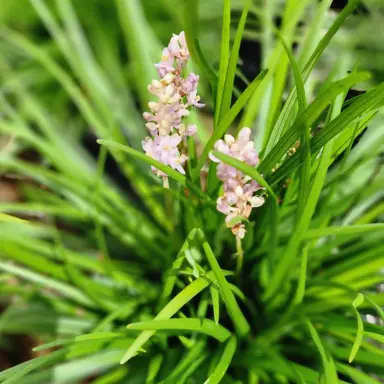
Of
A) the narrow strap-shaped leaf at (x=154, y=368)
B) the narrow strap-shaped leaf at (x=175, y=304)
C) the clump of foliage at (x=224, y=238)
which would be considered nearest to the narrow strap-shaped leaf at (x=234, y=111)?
the clump of foliage at (x=224, y=238)

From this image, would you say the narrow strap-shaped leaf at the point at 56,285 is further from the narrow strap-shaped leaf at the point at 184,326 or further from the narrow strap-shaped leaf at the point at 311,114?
the narrow strap-shaped leaf at the point at 311,114

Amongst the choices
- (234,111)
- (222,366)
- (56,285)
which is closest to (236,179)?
(234,111)

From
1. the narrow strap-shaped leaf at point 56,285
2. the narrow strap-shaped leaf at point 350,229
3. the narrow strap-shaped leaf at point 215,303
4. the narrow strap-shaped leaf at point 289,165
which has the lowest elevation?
the narrow strap-shaped leaf at point 56,285

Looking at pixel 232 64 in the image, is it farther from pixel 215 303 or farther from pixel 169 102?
pixel 215 303

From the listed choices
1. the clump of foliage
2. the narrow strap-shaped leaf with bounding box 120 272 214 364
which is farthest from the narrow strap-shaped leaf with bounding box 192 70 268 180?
the narrow strap-shaped leaf with bounding box 120 272 214 364

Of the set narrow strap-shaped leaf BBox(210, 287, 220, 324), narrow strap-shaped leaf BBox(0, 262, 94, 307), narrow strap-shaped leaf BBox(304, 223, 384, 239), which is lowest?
narrow strap-shaped leaf BBox(0, 262, 94, 307)

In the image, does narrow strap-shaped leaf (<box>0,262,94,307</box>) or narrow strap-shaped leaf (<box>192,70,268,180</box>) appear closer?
narrow strap-shaped leaf (<box>192,70,268,180</box>)

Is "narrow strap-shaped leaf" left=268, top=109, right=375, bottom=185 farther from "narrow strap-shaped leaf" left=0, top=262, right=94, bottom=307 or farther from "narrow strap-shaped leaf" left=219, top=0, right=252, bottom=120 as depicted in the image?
"narrow strap-shaped leaf" left=0, top=262, right=94, bottom=307
